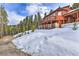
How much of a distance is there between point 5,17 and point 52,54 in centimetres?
47

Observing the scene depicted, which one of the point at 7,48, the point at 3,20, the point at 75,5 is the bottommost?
the point at 7,48

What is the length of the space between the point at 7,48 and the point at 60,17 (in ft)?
1.61

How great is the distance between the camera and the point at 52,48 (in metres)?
1.23

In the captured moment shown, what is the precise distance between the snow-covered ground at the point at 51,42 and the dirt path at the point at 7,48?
0.03 metres

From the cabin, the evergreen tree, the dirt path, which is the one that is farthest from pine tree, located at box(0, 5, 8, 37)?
the evergreen tree

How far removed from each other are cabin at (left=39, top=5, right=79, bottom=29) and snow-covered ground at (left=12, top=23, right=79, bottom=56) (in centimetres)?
5

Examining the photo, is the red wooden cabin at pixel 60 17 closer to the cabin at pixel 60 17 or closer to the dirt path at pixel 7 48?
the cabin at pixel 60 17

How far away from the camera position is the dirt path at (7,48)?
124 centimetres

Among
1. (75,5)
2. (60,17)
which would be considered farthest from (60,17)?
(75,5)

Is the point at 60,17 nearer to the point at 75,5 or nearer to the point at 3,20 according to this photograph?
the point at 75,5

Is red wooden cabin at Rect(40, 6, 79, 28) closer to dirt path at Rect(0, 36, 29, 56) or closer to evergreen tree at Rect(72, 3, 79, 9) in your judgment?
evergreen tree at Rect(72, 3, 79, 9)

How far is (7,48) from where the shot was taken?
4.13 ft

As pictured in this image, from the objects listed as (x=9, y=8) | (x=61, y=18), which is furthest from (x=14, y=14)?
(x=61, y=18)

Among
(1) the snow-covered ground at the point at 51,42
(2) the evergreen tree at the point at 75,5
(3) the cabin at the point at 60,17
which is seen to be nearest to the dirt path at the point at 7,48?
(1) the snow-covered ground at the point at 51,42
